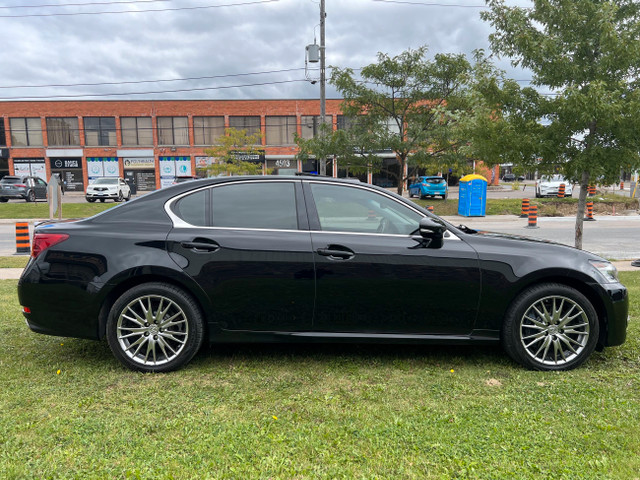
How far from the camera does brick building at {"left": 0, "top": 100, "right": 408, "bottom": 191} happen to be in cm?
4688

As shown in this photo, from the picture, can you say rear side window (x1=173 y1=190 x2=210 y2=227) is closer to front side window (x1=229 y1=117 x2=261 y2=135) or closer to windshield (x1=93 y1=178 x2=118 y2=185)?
windshield (x1=93 y1=178 x2=118 y2=185)

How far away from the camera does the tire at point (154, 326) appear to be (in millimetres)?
3578

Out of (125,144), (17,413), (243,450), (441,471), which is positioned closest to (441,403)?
(441,471)

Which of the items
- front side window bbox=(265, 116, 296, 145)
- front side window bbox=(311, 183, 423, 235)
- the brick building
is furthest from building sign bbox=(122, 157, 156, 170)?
front side window bbox=(311, 183, 423, 235)

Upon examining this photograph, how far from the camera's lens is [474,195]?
→ 73.9 feet

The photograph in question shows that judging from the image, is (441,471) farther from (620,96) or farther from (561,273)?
(620,96)

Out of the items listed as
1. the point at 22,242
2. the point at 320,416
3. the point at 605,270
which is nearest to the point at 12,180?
the point at 22,242

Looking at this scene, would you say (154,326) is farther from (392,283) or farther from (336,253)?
(392,283)

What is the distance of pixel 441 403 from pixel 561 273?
1.52 metres

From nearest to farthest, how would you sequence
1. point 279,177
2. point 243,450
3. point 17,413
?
point 243,450, point 17,413, point 279,177

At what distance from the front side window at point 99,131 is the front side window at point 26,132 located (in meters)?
4.84

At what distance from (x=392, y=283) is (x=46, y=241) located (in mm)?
2799

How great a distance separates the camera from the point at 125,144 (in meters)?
47.4

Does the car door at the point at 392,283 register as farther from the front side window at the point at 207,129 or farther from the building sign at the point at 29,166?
the building sign at the point at 29,166
